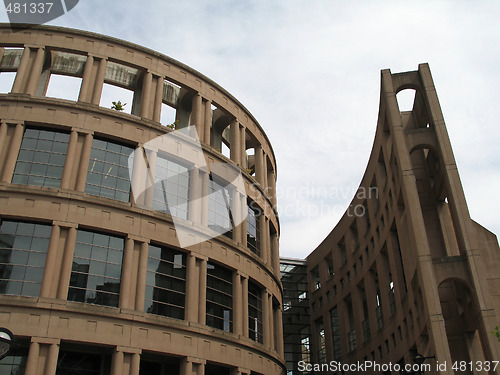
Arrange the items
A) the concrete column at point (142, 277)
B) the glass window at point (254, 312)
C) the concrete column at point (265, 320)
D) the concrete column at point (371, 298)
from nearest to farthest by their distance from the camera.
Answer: the concrete column at point (142, 277), the glass window at point (254, 312), the concrete column at point (265, 320), the concrete column at point (371, 298)

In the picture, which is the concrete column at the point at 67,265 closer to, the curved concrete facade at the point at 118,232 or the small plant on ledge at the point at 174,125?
the curved concrete facade at the point at 118,232

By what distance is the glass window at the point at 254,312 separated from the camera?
2784cm

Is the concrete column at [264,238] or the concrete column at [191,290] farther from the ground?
the concrete column at [264,238]

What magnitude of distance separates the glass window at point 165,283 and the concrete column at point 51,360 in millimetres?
4182

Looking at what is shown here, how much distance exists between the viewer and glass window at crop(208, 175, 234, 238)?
27.7 m

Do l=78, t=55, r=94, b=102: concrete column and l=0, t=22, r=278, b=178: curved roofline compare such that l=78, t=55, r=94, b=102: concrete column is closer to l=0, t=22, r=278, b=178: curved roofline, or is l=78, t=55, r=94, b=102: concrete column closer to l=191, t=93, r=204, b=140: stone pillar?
l=0, t=22, r=278, b=178: curved roofline

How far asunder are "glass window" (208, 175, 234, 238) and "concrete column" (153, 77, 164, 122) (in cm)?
463

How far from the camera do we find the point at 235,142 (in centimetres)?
3206

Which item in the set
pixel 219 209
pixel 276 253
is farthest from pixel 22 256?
pixel 276 253

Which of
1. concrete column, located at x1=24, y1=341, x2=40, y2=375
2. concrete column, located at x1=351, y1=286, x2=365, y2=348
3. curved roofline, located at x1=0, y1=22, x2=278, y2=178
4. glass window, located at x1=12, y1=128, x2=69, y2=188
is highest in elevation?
curved roofline, located at x1=0, y1=22, x2=278, y2=178

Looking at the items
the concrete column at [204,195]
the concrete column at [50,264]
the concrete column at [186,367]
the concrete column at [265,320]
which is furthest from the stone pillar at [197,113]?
the concrete column at [186,367]

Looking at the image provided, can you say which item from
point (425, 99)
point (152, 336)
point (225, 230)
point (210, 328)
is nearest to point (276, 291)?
point (225, 230)

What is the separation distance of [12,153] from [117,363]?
1061 cm
